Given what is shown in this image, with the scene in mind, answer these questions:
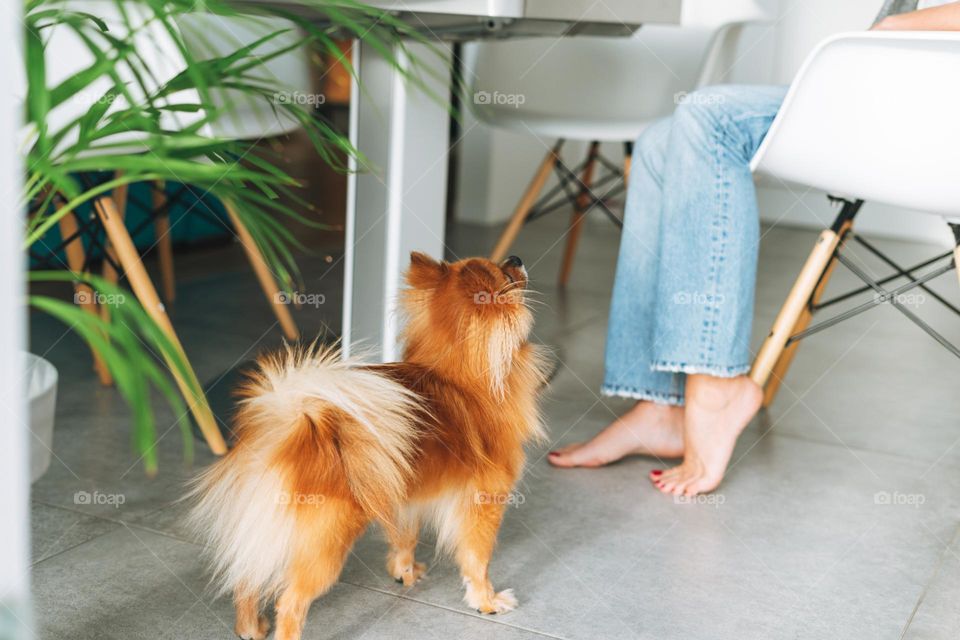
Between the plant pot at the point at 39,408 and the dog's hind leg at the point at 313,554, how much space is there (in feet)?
1.13

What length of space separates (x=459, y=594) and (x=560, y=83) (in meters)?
1.77

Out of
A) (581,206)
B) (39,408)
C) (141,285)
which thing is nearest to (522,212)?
(581,206)

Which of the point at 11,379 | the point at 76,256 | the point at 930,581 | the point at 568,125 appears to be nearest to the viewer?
the point at 11,379

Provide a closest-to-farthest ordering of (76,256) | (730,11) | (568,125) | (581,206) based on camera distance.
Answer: (76,256) < (730,11) < (568,125) < (581,206)

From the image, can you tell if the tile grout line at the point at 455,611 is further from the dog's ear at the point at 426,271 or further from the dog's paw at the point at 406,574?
the dog's ear at the point at 426,271

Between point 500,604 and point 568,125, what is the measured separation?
1511mm

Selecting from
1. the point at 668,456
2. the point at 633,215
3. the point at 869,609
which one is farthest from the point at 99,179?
the point at 869,609

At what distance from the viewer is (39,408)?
110cm

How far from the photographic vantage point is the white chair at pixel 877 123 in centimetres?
128

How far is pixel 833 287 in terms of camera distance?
3279 mm


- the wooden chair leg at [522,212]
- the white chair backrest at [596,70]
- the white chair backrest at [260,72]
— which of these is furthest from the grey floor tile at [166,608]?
the white chair backrest at [596,70]

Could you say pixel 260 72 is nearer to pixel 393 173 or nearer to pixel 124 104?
pixel 124 104

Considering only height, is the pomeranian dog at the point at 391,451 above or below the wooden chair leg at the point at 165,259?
above

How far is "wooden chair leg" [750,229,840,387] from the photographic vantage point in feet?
5.09
